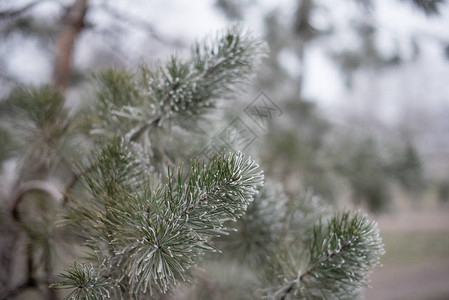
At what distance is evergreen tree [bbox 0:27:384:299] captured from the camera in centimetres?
42

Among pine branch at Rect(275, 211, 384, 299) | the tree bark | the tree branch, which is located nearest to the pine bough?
pine branch at Rect(275, 211, 384, 299)

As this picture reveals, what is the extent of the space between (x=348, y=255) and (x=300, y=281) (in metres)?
0.10

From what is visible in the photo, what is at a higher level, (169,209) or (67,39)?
(67,39)

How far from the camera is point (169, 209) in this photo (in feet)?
1.37

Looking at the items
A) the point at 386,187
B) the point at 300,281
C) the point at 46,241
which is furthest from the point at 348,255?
the point at 386,187

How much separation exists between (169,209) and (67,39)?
1130 mm

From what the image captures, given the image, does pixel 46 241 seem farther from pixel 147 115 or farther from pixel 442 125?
pixel 442 125

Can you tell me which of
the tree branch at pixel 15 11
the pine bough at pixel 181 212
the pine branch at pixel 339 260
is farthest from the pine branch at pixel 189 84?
the tree branch at pixel 15 11

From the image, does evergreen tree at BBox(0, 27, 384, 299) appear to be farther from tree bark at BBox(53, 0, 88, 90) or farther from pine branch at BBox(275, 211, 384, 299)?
tree bark at BBox(53, 0, 88, 90)

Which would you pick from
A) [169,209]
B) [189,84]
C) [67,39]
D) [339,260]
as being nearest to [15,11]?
[67,39]

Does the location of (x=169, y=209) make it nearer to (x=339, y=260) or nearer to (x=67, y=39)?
(x=339, y=260)

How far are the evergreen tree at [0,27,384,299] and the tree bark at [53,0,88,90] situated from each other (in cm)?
56

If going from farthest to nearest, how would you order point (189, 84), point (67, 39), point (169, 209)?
point (67, 39)
point (189, 84)
point (169, 209)

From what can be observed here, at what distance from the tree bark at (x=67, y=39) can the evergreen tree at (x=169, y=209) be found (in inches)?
22.2
